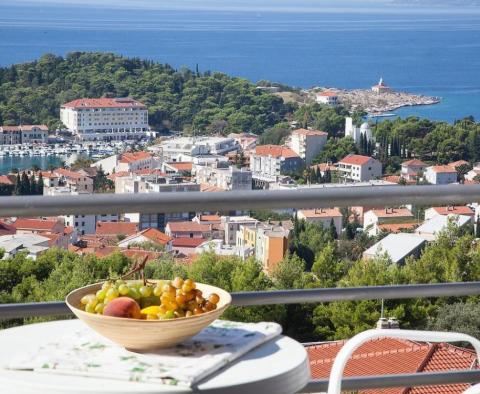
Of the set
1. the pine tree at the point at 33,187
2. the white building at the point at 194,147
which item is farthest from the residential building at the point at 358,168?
the pine tree at the point at 33,187

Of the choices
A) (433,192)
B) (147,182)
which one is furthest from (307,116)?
(433,192)

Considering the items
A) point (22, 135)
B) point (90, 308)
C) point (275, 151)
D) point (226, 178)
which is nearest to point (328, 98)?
point (275, 151)

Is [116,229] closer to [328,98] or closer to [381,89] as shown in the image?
[328,98]

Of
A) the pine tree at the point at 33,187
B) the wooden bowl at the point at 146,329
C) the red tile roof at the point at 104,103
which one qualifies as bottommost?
the pine tree at the point at 33,187

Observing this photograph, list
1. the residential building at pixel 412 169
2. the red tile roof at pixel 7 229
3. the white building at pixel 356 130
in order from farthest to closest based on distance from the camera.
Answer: the white building at pixel 356 130 < the residential building at pixel 412 169 < the red tile roof at pixel 7 229

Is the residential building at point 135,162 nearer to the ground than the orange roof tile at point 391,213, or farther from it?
farther from it

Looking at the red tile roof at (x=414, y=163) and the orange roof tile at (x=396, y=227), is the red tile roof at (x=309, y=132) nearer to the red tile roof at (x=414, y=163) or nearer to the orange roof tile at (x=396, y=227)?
the red tile roof at (x=414, y=163)
